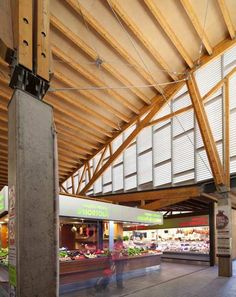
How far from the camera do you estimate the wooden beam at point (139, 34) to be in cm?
836

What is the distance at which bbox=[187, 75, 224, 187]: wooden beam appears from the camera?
1138 cm

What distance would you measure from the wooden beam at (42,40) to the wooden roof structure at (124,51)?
4.26 m

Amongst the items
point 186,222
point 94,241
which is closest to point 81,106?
point 94,241

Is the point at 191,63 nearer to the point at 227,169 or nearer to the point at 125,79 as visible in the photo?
the point at 125,79

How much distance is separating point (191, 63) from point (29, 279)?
1010cm

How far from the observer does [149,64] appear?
1120 cm

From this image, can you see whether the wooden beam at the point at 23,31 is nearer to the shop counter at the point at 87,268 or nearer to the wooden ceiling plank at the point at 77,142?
the shop counter at the point at 87,268

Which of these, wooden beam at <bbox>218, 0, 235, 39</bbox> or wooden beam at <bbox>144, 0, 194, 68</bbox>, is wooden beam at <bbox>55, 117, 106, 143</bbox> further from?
wooden beam at <bbox>218, 0, 235, 39</bbox>

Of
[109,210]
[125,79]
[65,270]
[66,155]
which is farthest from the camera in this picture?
[66,155]

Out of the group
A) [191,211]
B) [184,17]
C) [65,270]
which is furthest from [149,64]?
[191,211]

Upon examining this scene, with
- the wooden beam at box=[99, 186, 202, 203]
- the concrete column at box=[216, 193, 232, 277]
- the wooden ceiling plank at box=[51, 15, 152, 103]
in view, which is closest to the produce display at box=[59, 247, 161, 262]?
the concrete column at box=[216, 193, 232, 277]

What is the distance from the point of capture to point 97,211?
10203mm

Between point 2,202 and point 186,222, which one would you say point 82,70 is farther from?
point 186,222

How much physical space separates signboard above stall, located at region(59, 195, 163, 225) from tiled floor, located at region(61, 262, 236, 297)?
208 centimetres
